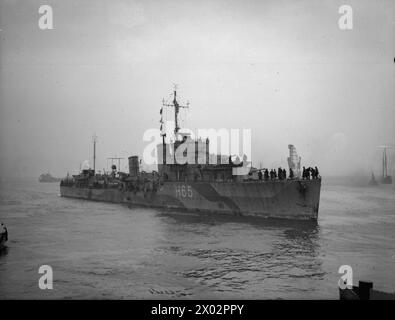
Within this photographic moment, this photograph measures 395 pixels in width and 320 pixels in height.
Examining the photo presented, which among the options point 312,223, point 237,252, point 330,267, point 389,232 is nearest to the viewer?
point 330,267

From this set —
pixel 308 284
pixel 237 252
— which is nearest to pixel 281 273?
pixel 308 284

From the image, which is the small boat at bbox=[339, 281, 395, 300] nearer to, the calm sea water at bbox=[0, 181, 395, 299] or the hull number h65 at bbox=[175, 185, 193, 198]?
the calm sea water at bbox=[0, 181, 395, 299]

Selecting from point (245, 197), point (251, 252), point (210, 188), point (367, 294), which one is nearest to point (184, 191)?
point (210, 188)

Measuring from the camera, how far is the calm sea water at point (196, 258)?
11.4 metres

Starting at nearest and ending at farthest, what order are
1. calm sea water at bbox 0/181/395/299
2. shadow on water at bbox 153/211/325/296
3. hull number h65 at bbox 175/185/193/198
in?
calm sea water at bbox 0/181/395/299, shadow on water at bbox 153/211/325/296, hull number h65 at bbox 175/185/193/198

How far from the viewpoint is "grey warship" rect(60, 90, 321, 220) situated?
979 inches

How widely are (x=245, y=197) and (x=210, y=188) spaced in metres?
3.73

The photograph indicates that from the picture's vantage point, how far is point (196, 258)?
1546 cm

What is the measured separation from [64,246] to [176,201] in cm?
1641

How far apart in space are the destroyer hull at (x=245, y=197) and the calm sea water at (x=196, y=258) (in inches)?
44.9

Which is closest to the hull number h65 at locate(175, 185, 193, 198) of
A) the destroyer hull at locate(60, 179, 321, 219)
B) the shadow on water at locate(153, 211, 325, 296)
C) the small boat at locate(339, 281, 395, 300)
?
the destroyer hull at locate(60, 179, 321, 219)

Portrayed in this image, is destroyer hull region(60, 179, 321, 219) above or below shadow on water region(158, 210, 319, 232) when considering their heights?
above

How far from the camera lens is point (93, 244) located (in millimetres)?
18984
